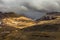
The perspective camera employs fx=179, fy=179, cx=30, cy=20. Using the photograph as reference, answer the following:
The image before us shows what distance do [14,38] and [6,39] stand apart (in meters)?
7.53

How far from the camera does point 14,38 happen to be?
163250 mm

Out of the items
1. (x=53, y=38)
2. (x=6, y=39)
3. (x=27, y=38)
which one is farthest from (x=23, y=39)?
(x=53, y=38)

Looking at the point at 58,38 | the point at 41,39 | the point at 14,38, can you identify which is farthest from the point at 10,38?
the point at 58,38

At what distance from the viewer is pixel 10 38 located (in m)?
165

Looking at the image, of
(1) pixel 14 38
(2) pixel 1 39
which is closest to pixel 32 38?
(1) pixel 14 38

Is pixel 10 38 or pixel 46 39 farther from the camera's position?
pixel 10 38

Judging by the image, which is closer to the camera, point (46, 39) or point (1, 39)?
point (46, 39)

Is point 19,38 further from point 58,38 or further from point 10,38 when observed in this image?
point 58,38

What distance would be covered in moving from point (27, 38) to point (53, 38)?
23085 mm

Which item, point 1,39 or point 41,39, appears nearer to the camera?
point 41,39

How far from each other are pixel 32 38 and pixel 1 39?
1136 inches

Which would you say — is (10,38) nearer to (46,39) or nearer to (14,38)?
(14,38)

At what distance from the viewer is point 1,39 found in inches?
6496

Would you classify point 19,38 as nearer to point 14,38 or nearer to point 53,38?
point 14,38
